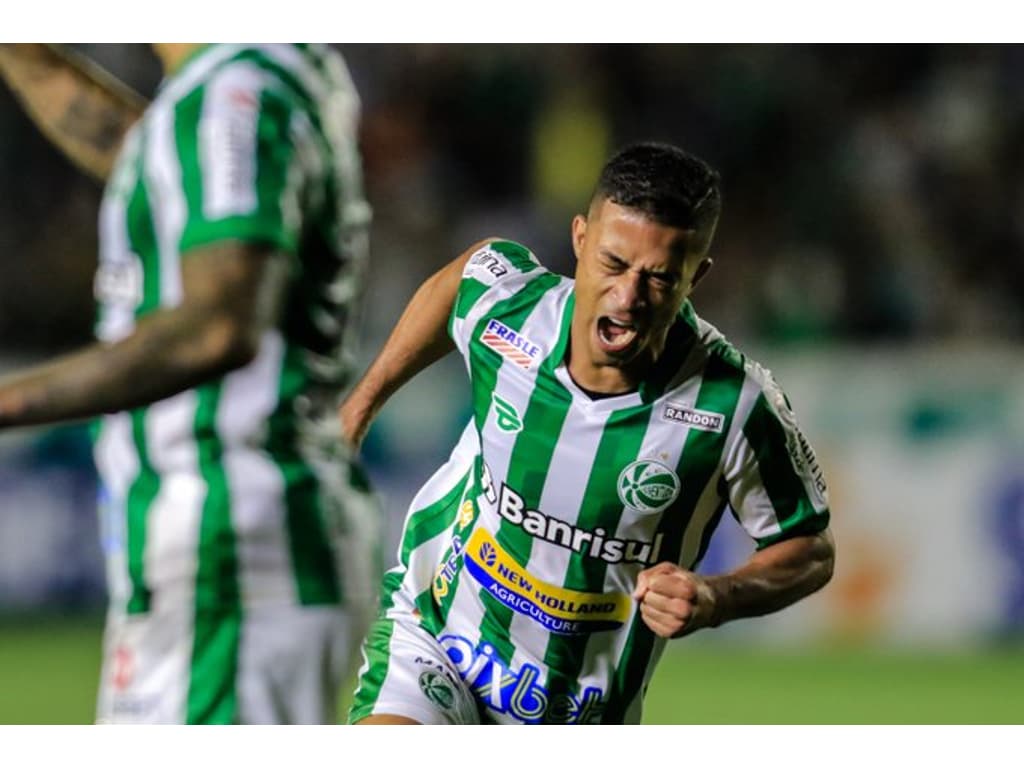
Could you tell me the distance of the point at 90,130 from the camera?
257 cm

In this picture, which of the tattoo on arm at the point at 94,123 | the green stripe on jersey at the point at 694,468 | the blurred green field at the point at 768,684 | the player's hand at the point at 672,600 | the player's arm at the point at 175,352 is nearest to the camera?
the player's arm at the point at 175,352

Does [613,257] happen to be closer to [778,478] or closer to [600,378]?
[600,378]

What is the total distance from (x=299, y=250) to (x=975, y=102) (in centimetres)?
274

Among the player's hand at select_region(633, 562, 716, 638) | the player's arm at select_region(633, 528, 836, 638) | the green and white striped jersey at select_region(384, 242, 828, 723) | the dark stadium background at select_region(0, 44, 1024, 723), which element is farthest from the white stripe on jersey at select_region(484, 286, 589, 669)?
the dark stadium background at select_region(0, 44, 1024, 723)

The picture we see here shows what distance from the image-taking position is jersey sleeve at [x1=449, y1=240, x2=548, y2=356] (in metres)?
2.89

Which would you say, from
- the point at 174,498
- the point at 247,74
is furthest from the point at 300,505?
the point at 247,74

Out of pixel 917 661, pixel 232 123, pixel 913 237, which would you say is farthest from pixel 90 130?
pixel 917 661

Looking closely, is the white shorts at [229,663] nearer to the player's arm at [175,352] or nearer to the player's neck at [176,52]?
the player's arm at [175,352]

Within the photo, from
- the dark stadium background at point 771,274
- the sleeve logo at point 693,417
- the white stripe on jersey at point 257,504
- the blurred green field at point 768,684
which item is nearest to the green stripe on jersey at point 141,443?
the white stripe on jersey at point 257,504

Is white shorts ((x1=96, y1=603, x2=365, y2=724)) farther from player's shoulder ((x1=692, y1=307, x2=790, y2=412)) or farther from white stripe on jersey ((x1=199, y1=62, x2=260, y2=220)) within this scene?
player's shoulder ((x1=692, y1=307, x2=790, y2=412))

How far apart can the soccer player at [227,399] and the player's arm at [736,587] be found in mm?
622

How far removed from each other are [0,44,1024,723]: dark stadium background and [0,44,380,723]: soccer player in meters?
1.34

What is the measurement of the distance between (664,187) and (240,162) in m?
1.01

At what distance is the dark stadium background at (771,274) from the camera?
3.62 meters
